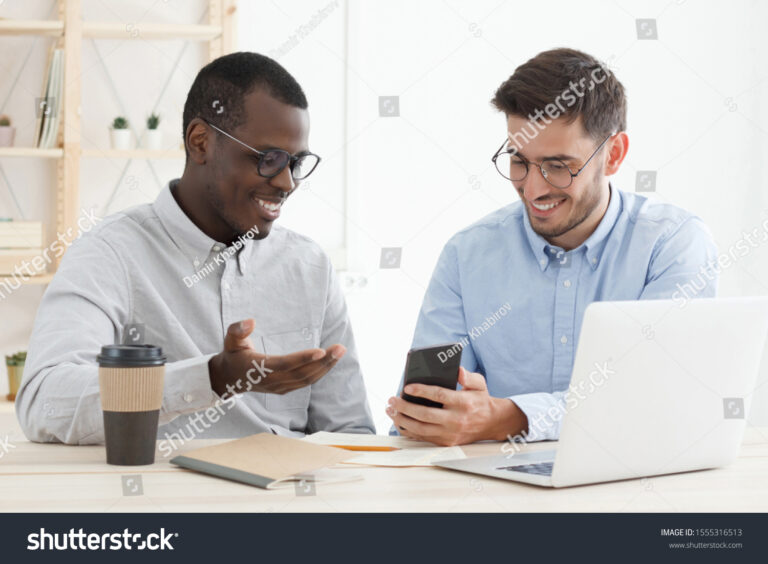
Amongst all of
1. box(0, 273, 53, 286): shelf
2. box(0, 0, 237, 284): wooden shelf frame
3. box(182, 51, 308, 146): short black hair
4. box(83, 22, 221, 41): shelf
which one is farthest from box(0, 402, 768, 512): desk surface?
box(83, 22, 221, 41): shelf

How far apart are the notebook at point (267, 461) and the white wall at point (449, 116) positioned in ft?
6.51

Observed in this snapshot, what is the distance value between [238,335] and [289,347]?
0.60 m

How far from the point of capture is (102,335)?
1.49m

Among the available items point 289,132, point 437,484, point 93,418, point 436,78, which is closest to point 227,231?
point 289,132

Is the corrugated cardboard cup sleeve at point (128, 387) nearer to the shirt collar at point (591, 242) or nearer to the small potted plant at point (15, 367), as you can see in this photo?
the shirt collar at point (591, 242)

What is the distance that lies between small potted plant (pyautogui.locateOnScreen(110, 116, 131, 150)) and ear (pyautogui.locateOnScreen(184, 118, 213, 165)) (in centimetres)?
129

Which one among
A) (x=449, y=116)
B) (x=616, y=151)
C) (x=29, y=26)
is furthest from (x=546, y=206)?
(x=29, y=26)

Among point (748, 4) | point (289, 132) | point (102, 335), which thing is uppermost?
point (748, 4)

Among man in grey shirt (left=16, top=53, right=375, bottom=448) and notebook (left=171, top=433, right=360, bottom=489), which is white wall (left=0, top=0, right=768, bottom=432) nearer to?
man in grey shirt (left=16, top=53, right=375, bottom=448)

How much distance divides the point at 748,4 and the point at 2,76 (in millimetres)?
2575

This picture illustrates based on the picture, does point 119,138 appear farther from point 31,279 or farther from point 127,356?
point 127,356

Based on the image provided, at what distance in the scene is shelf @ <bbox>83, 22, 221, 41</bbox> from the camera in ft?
9.53
